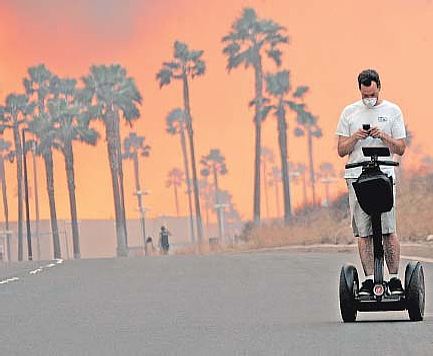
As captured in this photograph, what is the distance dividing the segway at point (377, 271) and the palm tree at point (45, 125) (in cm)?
8001

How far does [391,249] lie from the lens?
11.9 metres

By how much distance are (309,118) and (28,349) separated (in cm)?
8044

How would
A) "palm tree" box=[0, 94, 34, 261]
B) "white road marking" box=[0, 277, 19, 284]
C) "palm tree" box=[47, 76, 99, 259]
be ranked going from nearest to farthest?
"white road marking" box=[0, 277, 19, 284]
"palm tree" box=[47, 76, 99, 259]
"palm tree" box=[0, 94, 34, 261]

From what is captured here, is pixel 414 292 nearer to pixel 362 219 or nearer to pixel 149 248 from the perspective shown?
pixel 362 219

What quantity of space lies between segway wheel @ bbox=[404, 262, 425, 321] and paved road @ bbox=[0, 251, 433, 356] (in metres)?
0.10

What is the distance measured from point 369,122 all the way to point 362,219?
824 mm

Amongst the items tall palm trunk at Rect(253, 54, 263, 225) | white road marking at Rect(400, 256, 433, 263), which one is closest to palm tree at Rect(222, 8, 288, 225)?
tall palm trunk at Rect(253, 54, 263, 225)

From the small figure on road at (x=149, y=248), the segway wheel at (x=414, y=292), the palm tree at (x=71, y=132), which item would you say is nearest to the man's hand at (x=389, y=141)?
the segway wheel at (x=414, y=292)

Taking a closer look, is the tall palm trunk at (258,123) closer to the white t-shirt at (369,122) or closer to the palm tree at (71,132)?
the palm tree at (71,132)

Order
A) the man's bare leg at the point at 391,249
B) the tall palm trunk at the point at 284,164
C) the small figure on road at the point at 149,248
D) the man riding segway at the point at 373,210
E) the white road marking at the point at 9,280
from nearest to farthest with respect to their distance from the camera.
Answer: the man riding segway at the point at 373,210 < the man's bare leg at the point at 391,249 < the white road marking at the point at 9,280 < the small figure on road at the point at 149,248 < the tall palm trunk at the point at 284,164

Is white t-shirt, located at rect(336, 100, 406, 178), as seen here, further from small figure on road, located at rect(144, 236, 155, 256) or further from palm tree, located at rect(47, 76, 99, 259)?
palm tree, located at rect(47, 76, 99, 259)

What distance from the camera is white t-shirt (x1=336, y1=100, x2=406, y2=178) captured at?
38.5 feet

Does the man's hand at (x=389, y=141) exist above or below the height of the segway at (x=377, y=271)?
above

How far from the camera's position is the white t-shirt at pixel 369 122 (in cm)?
1173
